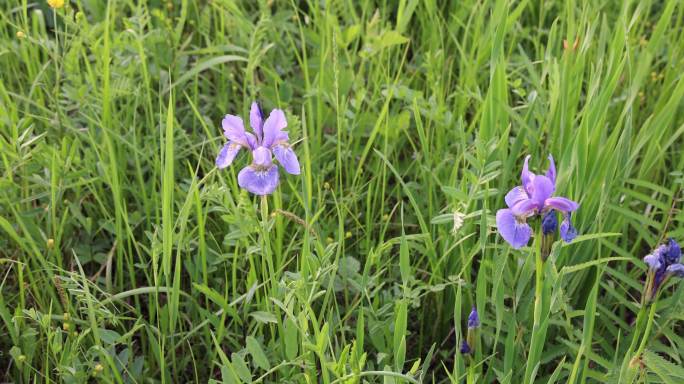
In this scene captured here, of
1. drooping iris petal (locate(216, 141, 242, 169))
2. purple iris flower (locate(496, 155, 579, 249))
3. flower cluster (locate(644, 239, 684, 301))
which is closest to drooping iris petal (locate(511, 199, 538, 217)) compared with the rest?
purple iris flower (locate(496, 155, 579, 249))

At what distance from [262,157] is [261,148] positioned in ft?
0.11

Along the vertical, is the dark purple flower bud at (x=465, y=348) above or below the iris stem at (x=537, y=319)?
below

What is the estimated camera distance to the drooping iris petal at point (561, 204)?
1483mm

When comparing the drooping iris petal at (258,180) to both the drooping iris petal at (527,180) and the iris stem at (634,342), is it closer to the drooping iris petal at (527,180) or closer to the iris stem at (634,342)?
the drooping iris petal at (527,180)

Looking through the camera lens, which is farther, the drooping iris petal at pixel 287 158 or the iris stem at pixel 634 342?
the drooping iris petal at pixel 287 158

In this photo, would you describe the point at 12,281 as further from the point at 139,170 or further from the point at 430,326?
the point at 430,326

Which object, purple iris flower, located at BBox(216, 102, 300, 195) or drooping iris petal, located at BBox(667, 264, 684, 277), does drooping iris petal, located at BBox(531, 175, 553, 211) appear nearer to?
drooping iris petal, located at BBox(667, 264, 684, 277)

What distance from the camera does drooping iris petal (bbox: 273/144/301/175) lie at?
172cm

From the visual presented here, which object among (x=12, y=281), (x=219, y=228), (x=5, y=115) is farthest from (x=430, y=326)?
(x=5, y=115)

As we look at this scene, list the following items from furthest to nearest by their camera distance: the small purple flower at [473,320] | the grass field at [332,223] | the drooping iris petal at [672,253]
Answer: the grass field at [332,223] < the small purple flower at [473,320] < the drooping iris petal at [672,253]

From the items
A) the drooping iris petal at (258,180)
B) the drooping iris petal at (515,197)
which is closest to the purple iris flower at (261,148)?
the drooping iris petal at (258,180)

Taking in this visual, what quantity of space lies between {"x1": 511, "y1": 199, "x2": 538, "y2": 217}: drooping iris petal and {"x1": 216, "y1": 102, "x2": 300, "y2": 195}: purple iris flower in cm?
46

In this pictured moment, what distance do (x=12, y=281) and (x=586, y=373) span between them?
58.6 inches

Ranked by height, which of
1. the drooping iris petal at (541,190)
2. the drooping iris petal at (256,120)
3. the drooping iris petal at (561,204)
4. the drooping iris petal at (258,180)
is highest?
the drooping iris petal at (256,120)
